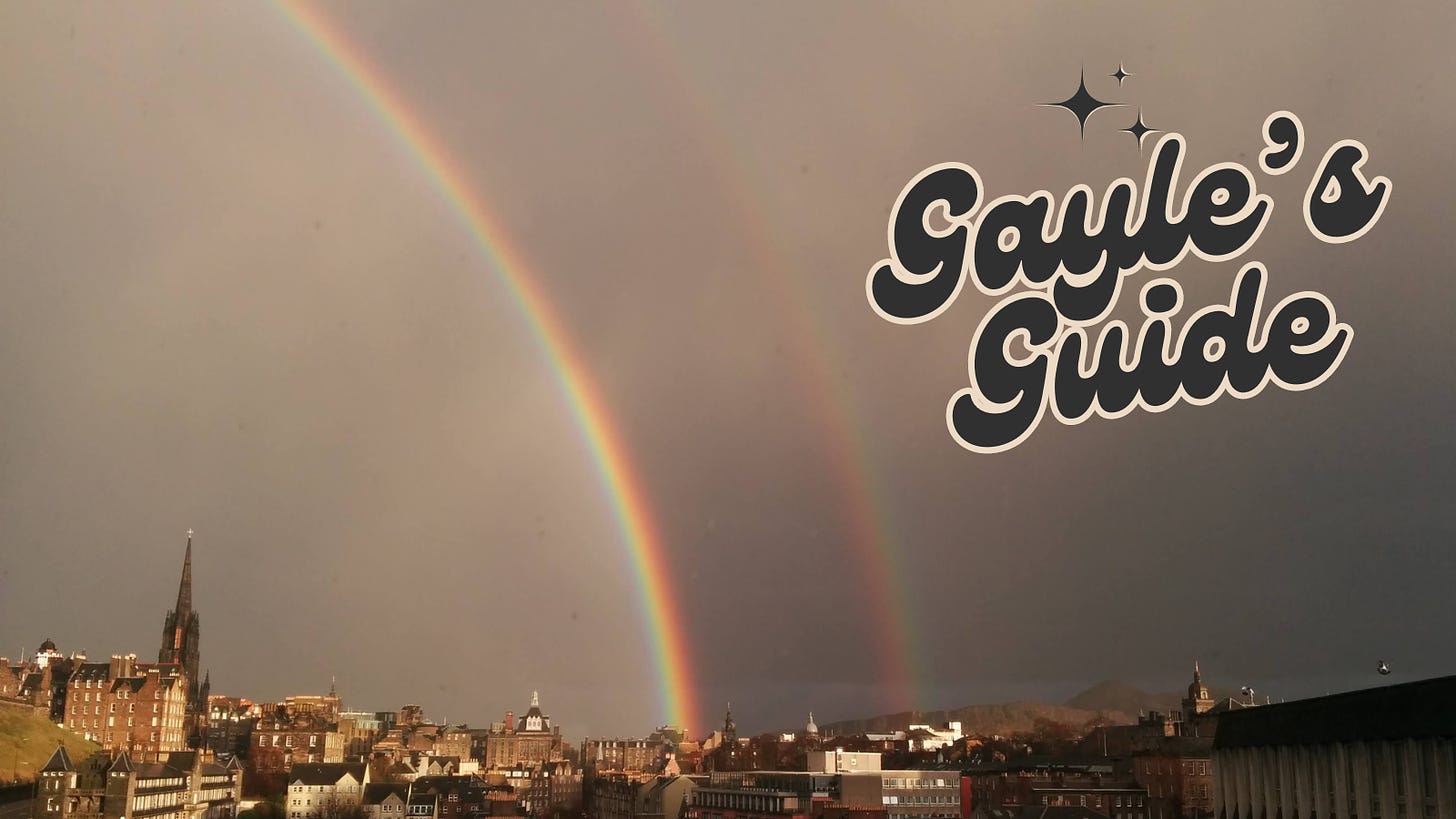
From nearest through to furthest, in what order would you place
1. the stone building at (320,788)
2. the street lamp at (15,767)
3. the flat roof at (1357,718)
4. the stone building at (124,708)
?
the flat roof at (1357,718) < the street lamp at (15,767) < the stone building at (320,788) < the stone building at (124,708)

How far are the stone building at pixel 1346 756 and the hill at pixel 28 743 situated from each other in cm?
10121

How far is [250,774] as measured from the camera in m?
172

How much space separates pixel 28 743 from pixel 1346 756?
390 ft

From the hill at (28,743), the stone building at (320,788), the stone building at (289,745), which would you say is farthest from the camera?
the stone building at (289,745)

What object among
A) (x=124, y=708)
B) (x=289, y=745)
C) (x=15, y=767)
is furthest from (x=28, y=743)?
(x=289, y=745)

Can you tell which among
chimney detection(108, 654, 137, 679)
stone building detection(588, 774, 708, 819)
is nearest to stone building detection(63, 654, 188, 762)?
chimney detection(108, 654, 137, 679)

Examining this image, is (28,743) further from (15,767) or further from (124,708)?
(124,708)

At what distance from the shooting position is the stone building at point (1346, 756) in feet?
150

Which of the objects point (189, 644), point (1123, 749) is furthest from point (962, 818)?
point (189, 644)

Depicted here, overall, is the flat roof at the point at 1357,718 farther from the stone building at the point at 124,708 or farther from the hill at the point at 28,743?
the stone building at the point at 124,708

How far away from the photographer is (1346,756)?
51781 mm

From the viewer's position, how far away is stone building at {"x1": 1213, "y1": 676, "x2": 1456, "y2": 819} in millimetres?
45781

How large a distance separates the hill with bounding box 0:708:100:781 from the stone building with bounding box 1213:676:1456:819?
332 ft

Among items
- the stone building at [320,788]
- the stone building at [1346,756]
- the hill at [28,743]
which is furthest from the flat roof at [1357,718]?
the stone building at [320,788]
